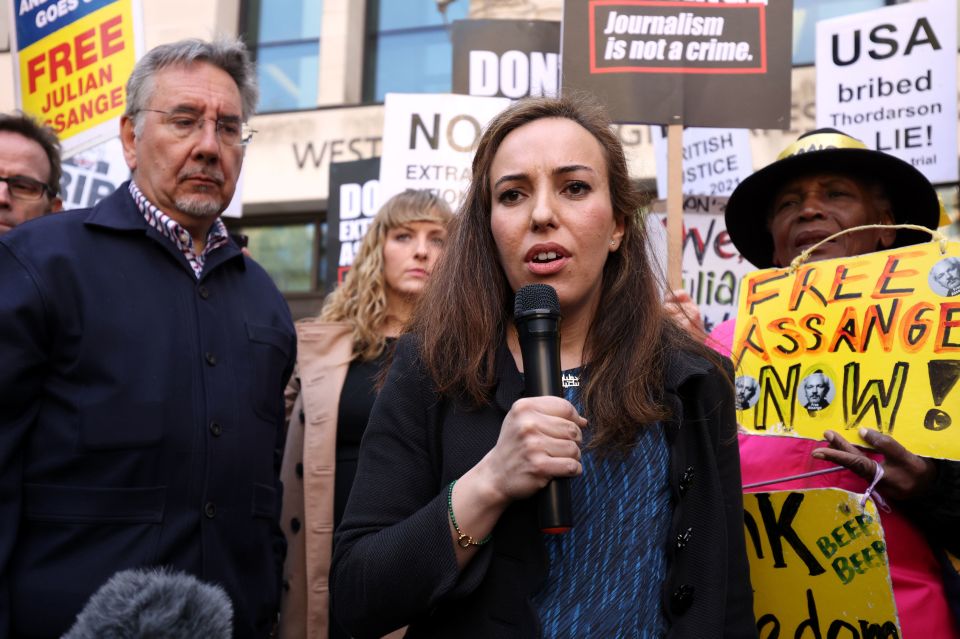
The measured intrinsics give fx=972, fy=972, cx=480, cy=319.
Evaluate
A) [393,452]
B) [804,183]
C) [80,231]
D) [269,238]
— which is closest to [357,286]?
[80,231]

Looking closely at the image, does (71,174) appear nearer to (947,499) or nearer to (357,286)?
(357,286)

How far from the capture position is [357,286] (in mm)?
3867

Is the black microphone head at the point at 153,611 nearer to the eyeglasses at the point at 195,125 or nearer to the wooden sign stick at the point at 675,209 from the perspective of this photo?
the eyeglasses at the point at 195,125

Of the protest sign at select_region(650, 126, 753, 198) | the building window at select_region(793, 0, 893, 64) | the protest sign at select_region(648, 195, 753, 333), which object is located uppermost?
the building window at select_region(793, 0, 893, 64)

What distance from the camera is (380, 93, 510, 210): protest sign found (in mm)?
5000

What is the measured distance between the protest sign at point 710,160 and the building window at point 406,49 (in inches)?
230

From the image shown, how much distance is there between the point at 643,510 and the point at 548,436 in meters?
0.37

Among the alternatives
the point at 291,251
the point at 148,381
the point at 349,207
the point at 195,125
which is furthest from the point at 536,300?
the point at 291,251

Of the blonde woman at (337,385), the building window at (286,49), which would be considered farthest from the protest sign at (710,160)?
the building window at (286,49)

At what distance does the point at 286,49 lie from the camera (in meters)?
11.6

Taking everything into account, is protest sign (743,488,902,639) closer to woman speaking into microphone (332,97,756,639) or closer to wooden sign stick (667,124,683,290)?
woman speaking into microphone (332,97,756,639)

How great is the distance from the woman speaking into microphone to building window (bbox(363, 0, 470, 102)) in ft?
30.6

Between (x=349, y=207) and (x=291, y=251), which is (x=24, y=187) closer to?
(x=349, y=207)

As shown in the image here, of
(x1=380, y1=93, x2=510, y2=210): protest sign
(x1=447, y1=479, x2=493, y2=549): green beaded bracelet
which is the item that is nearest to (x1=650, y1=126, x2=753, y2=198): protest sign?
(x1=380, y1=93, x2=510, y2=210): protest sign
